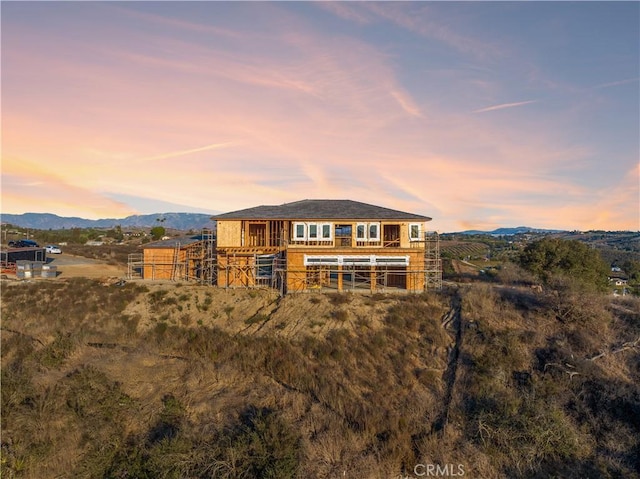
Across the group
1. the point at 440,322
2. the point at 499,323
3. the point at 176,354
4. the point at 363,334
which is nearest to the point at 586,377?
the point at 499,323

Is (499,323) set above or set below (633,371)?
above

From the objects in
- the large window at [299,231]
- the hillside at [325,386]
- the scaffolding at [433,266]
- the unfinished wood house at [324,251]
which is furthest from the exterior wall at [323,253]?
the hillside at [325,386]

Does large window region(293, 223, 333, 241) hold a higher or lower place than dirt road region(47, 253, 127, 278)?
higher

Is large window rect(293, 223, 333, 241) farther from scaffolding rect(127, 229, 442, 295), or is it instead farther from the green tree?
the green tree

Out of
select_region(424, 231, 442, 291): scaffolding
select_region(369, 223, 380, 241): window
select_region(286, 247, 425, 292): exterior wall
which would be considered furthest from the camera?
select_region(369, 223, 380, 241): window

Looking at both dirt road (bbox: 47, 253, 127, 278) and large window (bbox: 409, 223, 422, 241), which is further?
dirt road (bbox: 47, 253, 127, 278)

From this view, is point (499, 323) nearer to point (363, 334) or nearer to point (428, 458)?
point (363, 334)

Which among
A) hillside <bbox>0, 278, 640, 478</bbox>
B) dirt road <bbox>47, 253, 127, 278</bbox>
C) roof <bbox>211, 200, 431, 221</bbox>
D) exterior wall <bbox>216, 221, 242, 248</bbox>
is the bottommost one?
hillside <bbox>0, 278, 640, 478</bbox>

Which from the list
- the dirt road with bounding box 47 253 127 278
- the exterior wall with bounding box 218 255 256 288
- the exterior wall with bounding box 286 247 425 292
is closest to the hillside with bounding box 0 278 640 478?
the exterior wall with bounding box 286 247 425 292
